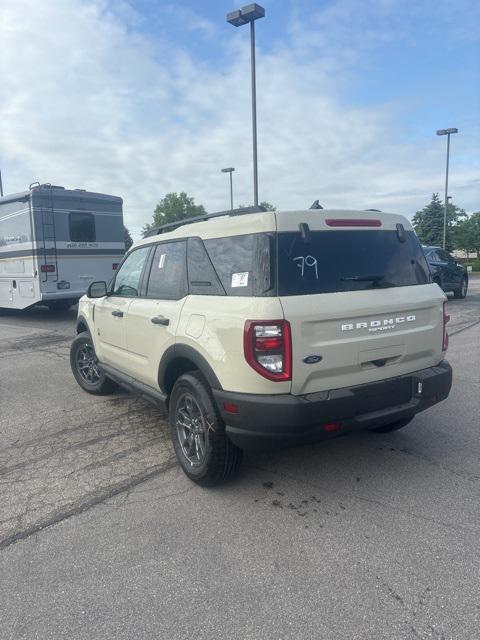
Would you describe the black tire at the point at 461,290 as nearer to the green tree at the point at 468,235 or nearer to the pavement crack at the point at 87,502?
the pavement crack at the point at 87,502

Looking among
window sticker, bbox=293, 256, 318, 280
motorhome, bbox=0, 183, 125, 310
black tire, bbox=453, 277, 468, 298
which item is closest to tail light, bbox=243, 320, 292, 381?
window sticker, bbox=293, 256, 318, 280

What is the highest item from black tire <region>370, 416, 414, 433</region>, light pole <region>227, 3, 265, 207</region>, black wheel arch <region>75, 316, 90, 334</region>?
light pole <region>227, 3, 265, 207</region>

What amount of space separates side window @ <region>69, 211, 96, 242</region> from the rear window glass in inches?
380

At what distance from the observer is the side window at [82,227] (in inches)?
480

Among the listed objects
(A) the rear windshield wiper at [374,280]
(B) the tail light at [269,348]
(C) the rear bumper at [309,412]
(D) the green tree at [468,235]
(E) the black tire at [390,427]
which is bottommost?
(E) the black tire at [390,427]

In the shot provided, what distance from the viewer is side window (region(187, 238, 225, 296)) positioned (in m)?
3.48

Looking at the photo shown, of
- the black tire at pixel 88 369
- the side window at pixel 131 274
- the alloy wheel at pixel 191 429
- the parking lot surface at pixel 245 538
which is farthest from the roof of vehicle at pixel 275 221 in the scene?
the black tire at pixel 88 369

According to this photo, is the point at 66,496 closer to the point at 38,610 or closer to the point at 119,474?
the point at 119,474

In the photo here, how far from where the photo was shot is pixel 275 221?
317 centimetres

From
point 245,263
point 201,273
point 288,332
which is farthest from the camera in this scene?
point 201,273

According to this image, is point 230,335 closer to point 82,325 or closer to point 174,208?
point 82,325

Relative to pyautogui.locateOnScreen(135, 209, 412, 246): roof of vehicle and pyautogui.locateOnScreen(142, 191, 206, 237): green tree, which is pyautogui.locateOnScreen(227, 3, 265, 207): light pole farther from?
pyautogui.locateOnScreen(142, 191, 206, 237): green tree

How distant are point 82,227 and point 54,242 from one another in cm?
89

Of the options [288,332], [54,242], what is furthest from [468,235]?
[288,332]
